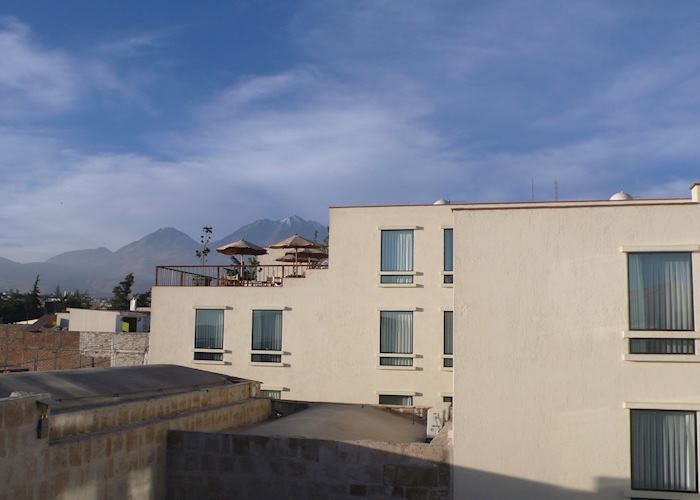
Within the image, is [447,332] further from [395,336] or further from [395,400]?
[395,400]

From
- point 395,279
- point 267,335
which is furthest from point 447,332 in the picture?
point 267,335

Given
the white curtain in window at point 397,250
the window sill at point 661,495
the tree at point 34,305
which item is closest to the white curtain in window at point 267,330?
the white curtain in window at point 397,250

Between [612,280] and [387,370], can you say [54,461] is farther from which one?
[387,370]

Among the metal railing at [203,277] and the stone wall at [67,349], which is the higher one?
the metal railing at [203,277]

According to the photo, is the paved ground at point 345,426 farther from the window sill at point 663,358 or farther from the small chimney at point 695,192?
the small chimney at point 695,192

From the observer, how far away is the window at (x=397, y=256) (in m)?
23.2

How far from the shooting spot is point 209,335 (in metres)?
25.1

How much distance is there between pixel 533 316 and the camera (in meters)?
12.7

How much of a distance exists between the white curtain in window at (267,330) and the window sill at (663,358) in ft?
46.8

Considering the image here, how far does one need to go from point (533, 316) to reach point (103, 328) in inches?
1596

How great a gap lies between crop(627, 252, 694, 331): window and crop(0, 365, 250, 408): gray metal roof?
9.68 m

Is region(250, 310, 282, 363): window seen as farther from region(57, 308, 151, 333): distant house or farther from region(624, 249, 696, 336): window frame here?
region(57, 308, 151, 333): distant house

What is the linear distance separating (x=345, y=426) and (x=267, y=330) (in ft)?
30.1

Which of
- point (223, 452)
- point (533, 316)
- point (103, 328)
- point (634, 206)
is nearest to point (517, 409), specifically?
point (533, 316)
